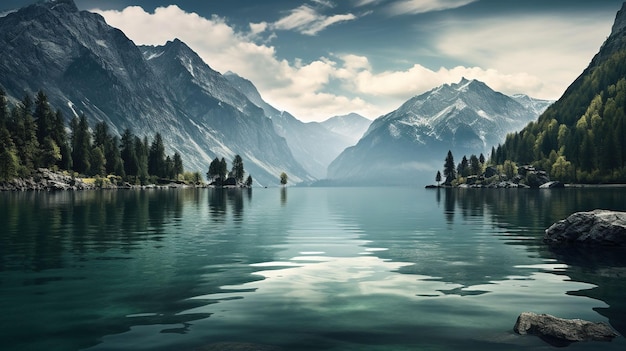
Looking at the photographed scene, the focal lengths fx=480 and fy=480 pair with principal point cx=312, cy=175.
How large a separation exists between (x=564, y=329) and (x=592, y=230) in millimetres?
24441

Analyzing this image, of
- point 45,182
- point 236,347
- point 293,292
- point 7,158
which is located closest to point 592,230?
point 293,292

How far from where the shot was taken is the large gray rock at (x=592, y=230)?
34156 millimetres

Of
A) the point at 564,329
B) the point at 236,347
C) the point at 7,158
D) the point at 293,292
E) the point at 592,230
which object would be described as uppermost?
the point at 7,158

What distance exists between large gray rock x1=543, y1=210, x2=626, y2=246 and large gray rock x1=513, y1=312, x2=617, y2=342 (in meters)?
22.7

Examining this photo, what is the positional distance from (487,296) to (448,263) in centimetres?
873

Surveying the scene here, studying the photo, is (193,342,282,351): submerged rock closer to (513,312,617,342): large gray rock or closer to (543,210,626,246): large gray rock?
(513,312,617,342): large gray rock

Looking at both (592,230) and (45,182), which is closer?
(592,230)

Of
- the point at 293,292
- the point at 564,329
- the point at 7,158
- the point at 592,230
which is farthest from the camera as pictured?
the point at 7,158

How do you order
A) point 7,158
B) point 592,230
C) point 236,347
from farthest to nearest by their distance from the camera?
point 7,158, point 592,230, point 236,347

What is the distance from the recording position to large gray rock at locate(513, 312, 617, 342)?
1445cm

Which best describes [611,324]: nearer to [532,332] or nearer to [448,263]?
[532,332]

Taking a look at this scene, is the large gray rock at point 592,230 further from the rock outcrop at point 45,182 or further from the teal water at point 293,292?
the rock outcrop at point 45,182

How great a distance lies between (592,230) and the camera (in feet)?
116

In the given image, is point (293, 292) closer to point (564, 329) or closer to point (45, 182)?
point (564, 329)
